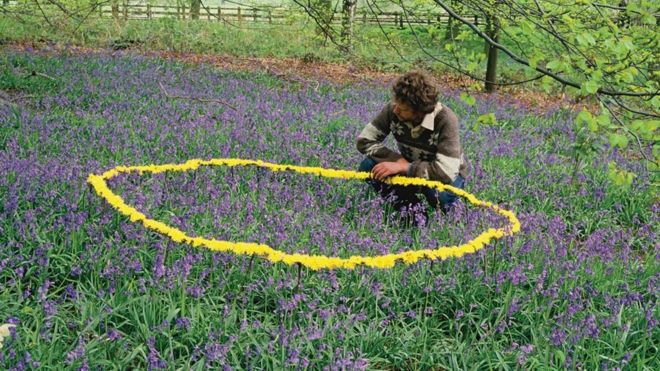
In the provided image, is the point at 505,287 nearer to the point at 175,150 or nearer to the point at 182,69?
the point at 175,150

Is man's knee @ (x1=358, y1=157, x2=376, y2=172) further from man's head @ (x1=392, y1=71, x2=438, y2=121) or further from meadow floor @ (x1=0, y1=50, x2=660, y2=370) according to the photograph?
man's head @ (x1=392, y1=71, x2=438, y2=121)

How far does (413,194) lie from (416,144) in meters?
0.43

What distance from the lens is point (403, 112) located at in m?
5.20

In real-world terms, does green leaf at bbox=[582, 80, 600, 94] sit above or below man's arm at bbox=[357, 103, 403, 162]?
above

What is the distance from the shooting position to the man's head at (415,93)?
195 inches

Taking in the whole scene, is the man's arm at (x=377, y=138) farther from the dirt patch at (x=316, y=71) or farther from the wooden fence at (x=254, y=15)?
the dirt patch at (x=316, y=71)

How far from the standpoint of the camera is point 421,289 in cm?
379

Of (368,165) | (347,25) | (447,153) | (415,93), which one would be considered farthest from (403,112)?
Answer: (347,25)

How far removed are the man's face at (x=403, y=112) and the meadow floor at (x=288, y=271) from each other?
843 mm

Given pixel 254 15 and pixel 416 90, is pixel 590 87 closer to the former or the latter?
pixel 416 90

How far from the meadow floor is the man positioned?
215 millimetres

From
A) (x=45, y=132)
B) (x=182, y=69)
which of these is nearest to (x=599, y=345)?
(x=45, y=132)

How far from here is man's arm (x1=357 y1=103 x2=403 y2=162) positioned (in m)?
5.63

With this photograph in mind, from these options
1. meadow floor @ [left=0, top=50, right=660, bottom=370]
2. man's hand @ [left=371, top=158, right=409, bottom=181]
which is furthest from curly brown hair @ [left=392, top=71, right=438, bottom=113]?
meadow floor @ [left=0, top=50, right=660, bottom=370]
